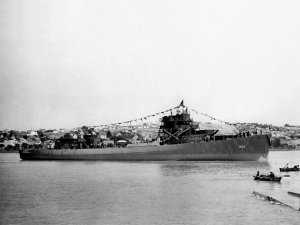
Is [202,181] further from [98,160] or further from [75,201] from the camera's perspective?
[98,160]

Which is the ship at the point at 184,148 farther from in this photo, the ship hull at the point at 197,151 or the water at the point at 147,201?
the water at the point at 147,201

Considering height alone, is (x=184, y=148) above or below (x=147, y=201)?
above

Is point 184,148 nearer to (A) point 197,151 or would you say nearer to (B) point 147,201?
(A) point 197,151

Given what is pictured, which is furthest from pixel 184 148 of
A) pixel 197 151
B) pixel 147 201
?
pixel 147 201

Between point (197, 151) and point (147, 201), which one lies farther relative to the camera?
point (197, 151)

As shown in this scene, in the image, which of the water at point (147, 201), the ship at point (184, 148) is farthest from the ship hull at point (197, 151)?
the water at point (147, 201)

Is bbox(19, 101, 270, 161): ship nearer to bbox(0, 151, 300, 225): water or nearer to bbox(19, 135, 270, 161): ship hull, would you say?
bbox(19, 135, 270, 161): ship hull

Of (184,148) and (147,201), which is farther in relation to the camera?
(184,148)

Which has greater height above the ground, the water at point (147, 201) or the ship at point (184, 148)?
the ship at point (184, 148)
